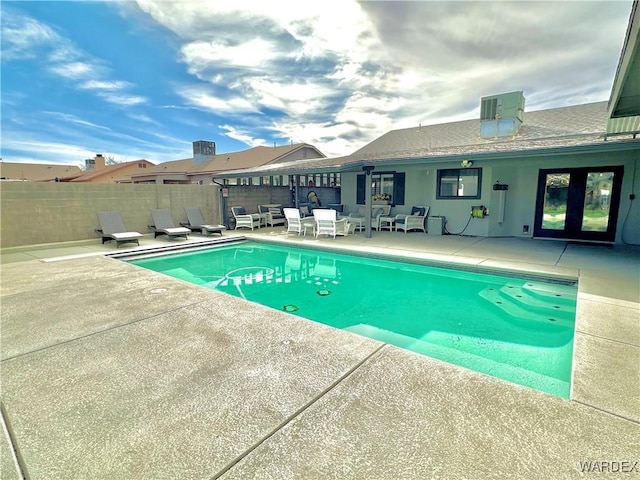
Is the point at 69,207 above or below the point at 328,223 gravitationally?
above

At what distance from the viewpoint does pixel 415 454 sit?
5.74ft

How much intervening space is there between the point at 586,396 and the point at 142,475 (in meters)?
2.93

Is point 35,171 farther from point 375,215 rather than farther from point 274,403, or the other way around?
point 274,403

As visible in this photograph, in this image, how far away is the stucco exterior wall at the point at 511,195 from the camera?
8.39 metres

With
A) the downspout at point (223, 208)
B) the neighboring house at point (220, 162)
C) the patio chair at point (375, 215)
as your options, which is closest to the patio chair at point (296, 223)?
the patio chair at point (375, 215)

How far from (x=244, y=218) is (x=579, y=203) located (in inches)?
446

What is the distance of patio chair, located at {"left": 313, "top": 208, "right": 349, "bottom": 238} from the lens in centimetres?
1034

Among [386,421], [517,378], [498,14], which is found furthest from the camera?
[498,14]

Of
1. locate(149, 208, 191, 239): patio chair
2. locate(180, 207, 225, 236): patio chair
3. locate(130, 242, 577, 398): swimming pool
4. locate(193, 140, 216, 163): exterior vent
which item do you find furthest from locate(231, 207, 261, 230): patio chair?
locate(193, 140, 216, 163): exterior vent

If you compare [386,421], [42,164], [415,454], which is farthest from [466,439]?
[42,164]

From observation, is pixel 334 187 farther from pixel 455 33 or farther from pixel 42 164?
pixel 42 164

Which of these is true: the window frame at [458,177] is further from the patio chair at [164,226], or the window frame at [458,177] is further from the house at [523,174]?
the patio chair at [164,226]

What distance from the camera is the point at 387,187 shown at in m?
13.0

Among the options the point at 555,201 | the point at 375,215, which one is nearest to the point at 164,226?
the point at 375,215
